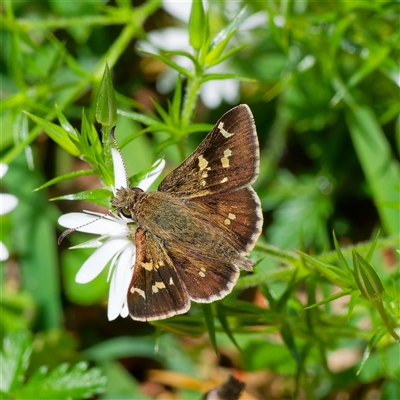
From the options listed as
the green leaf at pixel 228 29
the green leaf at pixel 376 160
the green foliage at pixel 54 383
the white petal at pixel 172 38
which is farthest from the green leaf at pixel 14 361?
the white petal at pixel 172 38

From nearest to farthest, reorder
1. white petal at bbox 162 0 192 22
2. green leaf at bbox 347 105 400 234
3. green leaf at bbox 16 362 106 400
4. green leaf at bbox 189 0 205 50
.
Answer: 1. green leaf at bbox 189 0 205 50
2. green leaf at bbox 16 362 106 400
3. green leaf at bbox 347 105 400 234
4. white petal at bbox 162 0 192 22

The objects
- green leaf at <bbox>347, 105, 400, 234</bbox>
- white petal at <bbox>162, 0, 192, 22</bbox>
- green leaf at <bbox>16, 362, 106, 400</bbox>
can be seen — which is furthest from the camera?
white petal at <bbox>162, 0, 192, 22</bbox>

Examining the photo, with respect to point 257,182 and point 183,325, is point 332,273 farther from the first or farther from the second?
point 257,182

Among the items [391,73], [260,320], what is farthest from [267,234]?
[260,320]

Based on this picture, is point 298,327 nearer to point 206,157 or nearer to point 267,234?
point 206,157

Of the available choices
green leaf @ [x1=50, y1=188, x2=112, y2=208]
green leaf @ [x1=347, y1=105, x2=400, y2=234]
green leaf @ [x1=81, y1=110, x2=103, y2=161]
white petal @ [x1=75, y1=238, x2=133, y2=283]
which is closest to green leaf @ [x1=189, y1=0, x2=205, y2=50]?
green leaf @ [x1=81, y1=110, x2=103, y2=161]

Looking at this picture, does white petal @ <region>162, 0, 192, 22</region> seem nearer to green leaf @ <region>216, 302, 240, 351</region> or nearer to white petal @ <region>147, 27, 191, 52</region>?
white petal @ <region>147, 27, 191, 52</region>

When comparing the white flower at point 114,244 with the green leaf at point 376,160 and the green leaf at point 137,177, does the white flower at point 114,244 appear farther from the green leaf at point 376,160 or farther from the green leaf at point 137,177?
the green leaf at point 376,160
